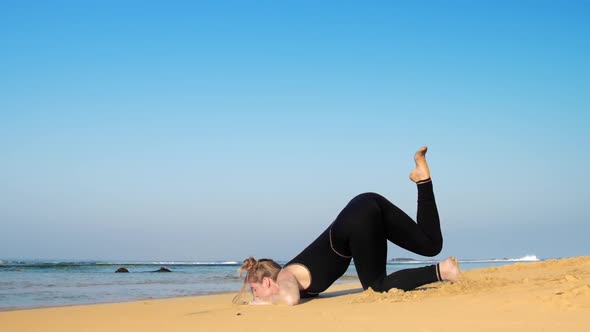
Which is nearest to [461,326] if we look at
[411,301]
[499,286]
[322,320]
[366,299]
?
[322,320]

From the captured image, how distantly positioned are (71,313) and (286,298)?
1.93 metres

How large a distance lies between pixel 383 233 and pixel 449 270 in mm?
656

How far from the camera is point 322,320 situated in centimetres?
381

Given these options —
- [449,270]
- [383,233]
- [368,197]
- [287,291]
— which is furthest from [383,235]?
[287,291]

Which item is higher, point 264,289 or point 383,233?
point 383,233

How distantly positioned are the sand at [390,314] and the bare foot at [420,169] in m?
0.97

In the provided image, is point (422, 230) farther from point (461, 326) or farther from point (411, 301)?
point (461, 326)

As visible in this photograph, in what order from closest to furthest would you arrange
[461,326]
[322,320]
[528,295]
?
[461,326]
[322,320]
[528,295]

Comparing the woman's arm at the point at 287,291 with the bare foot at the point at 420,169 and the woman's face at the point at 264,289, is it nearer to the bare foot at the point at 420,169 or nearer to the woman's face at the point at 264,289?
the woman's face at the point at 264,289

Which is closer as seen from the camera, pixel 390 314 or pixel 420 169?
pixel 390 314

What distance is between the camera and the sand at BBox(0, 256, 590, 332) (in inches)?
133

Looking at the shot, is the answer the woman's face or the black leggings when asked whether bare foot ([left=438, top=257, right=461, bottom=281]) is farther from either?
the woman's face

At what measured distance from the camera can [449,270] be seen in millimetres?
4844

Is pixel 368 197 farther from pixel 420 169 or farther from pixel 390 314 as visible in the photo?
pixel 390 314
